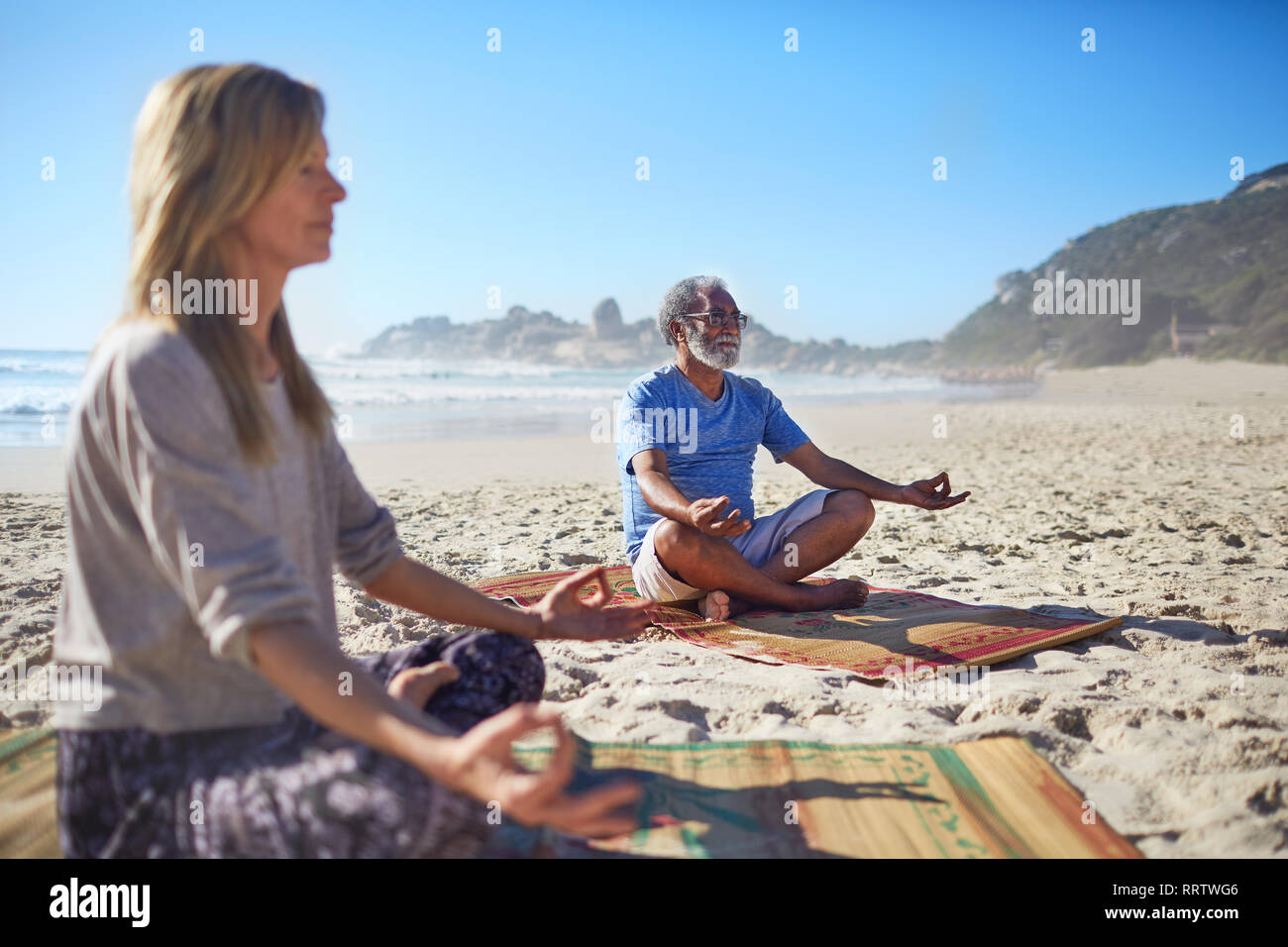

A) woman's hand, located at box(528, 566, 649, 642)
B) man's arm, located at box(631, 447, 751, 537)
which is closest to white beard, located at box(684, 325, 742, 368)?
man's arm, located at box(631, 447, 751, 537)

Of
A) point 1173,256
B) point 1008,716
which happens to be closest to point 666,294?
point 1008,716

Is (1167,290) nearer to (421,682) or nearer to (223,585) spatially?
(421,682)

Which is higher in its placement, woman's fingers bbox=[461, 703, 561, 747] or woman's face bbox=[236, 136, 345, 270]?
woman's face bbox=[236, 136, 345, 270]

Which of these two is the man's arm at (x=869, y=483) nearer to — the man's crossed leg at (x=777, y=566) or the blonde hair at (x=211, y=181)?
the man's crossed leg at (x=777, y=566)

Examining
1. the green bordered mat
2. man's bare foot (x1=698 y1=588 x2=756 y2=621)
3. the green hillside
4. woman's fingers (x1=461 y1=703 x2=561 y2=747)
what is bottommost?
the green bordered mat

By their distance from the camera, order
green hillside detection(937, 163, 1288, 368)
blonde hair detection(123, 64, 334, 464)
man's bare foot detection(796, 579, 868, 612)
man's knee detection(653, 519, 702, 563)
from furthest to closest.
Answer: green hillside detection(937, 163, 1288, 368), man's bare foot detection(796, 579, 868, 612), man's knee detection(653, 519, 702, 563), blonde hair detection(123, 64, 334, 464)

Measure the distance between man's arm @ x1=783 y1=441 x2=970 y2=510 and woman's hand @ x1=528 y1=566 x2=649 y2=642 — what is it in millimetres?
2026

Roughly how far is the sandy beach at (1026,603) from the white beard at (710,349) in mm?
1234

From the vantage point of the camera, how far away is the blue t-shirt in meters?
3.84

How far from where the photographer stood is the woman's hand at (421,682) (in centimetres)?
181

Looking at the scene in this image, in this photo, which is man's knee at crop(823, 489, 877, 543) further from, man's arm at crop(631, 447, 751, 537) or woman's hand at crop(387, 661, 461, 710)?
woman's hand at crop(387, 661, 461, 710)

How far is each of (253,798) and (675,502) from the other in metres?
2.28

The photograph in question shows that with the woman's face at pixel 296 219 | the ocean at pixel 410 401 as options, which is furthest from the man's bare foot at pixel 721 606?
the ocean at pixel 410 401

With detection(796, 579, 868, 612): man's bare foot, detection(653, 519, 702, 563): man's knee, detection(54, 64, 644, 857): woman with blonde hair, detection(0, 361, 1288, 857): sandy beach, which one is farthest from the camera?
detection(796, 579, 868, 612): man's bare foot
